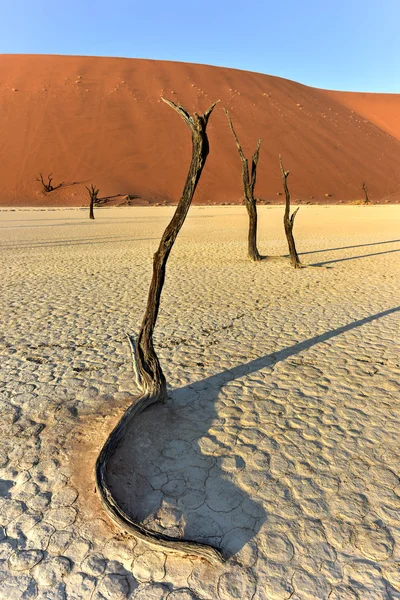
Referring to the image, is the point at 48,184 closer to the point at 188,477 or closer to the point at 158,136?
the point at 158,136

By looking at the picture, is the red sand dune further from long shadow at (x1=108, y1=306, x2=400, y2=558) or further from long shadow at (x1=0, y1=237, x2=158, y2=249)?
long shadow at (x1=108, y1=306, x2=400, y2=558)

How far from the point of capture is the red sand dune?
4628 cm

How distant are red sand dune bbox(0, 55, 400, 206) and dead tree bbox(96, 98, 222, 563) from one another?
132 ft

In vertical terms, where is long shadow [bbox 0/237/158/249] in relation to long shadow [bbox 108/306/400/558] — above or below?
above

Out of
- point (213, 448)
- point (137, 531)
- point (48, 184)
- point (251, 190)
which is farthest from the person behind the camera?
point (48, 184)

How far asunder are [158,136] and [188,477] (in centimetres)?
5343

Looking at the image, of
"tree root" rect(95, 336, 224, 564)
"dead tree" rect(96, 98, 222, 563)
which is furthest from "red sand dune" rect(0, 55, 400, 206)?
"tree root" rect(95, 336, 224, 564)

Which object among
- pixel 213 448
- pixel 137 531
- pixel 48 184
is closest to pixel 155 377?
pixel 213 448

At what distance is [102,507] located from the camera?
290 cm

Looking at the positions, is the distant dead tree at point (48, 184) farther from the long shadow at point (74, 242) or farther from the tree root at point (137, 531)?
the tree root at point (137, 531)

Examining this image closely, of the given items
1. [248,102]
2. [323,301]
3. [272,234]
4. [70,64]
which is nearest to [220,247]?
[272,234]

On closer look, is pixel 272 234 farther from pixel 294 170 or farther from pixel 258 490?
pixel 294 170

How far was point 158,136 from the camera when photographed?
5188 centimetres

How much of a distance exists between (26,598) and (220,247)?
45.1 feet
